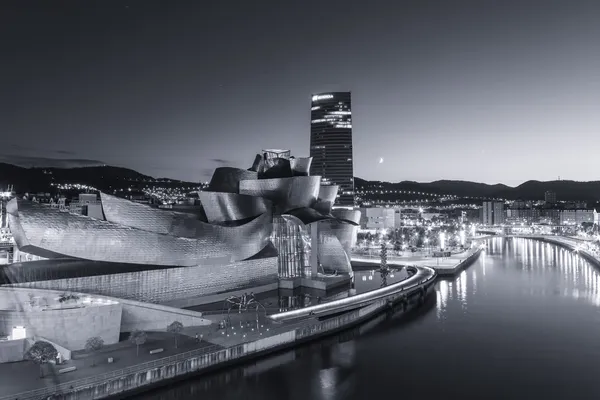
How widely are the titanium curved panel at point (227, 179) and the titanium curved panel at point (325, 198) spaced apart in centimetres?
520

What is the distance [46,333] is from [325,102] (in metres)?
97.5

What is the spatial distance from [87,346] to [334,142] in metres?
92.7

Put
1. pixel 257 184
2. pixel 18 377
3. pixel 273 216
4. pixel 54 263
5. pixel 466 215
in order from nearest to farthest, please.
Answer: pixel 18 377 < pixel 54 263 < pixel 273 216 < pixel 257 184 < pixel 466 215

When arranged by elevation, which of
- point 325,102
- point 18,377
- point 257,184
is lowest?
point 18,377

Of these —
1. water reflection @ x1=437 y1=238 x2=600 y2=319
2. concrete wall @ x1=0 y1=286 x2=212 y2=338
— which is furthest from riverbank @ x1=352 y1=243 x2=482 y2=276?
concrete wall @ x1=0 y1=286 x2=212 y2=338

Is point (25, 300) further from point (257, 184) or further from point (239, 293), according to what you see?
point (257, 184)

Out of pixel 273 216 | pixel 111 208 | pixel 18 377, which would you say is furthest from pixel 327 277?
pixel 18 377

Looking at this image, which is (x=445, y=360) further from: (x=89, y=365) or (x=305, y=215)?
(x=305, y=215)

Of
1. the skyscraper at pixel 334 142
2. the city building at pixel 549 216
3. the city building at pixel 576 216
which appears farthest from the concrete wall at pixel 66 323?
the city building at pixel 549 216

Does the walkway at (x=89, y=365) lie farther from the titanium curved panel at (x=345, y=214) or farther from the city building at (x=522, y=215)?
the city building at (x=522, y=215)

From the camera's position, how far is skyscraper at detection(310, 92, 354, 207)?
102 metres

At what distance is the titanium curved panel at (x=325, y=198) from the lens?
31156mm

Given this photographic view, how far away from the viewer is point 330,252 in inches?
1142

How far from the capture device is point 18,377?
11.6 m
